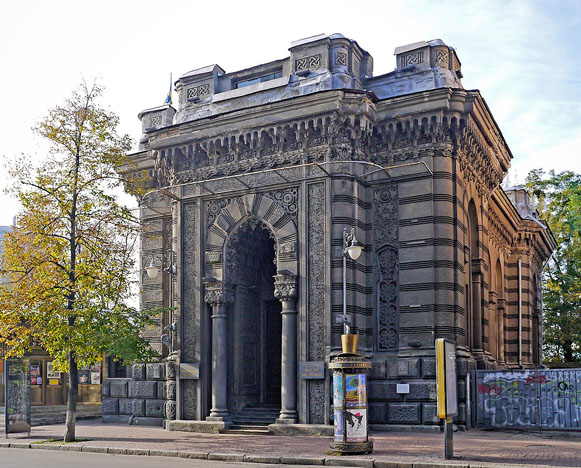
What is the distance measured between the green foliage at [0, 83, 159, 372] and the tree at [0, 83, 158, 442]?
1.2 inches

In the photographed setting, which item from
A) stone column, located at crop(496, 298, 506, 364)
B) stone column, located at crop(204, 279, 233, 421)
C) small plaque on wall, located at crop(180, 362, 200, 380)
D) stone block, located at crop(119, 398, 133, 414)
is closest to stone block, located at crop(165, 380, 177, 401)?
small plaque on wall, located at crop(180, 362, 200, 380)

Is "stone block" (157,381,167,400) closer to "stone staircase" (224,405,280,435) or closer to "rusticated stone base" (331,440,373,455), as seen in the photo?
"stone staircase" (224,405,280,435)

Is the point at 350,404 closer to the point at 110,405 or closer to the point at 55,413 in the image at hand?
the point at 110,405

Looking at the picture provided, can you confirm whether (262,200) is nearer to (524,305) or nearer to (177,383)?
(177,383)

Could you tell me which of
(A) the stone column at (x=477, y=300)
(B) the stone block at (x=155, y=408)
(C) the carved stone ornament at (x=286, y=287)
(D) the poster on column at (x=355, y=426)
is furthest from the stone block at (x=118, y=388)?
(D) the poster on column at (x=355, y=426)

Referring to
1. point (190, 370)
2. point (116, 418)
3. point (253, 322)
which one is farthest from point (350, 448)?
point (116, 418)

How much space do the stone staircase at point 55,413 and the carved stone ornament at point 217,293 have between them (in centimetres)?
958

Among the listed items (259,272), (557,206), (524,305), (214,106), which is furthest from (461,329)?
(557,206)

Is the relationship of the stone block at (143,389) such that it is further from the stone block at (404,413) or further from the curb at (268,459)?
the stone block at (404,413)

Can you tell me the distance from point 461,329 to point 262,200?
771cm

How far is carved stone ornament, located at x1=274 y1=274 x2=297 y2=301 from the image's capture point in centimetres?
2383

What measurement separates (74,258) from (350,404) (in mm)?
10000

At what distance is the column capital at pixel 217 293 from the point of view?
25.4m

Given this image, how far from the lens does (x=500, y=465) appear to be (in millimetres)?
15023
